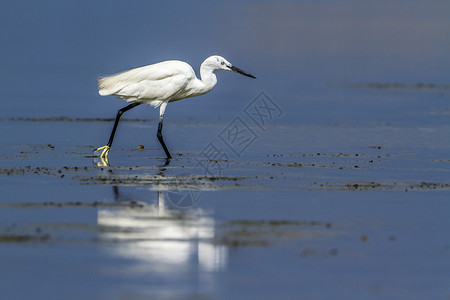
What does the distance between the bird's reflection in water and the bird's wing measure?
226 inches

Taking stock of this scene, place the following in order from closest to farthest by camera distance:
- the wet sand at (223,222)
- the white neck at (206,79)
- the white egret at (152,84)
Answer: the wet sand at (223,222) → the white egret at (152,84) → the white neck at (206,79)

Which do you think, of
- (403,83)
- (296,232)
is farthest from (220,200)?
(403,83)

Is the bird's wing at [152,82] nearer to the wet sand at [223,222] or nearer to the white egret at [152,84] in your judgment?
the white egret at [152,84]

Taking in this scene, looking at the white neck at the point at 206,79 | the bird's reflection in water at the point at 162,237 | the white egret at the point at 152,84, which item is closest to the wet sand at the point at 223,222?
the bird's reflection in water at the point at 162,237

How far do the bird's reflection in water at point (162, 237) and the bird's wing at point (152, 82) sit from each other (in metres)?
5.74

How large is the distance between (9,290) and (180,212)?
346cm

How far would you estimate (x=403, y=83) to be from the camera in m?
47.5

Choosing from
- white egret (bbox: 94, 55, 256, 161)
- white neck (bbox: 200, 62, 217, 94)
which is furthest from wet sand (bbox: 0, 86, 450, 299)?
white neck (bbox: 200, 62, 217, 94)

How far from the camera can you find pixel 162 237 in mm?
9227

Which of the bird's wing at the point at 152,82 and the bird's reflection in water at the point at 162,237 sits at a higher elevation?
the bird's wing at the point at 152,82

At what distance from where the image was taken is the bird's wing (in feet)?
55.5

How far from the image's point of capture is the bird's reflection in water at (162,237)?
8.22 meters

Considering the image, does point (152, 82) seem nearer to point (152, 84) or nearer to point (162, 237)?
point (152, 84)

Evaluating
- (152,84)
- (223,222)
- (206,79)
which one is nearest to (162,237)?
(223,222)
